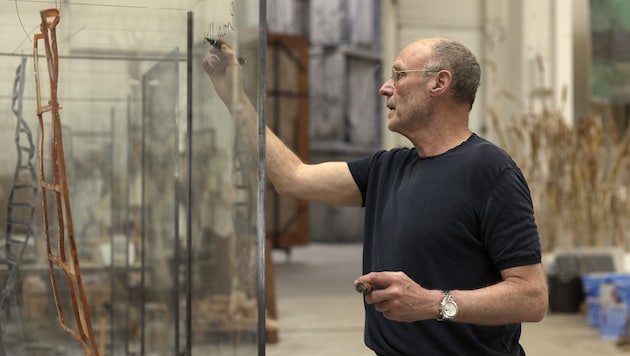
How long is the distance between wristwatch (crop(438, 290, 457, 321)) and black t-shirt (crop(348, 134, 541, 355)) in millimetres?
145

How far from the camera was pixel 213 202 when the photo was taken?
2.74 m

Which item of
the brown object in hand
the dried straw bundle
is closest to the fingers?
the brown object in hand

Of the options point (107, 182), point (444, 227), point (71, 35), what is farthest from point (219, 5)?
point (107, 182)

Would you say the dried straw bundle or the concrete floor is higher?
the dried straw bundle

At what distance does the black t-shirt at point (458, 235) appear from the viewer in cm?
176

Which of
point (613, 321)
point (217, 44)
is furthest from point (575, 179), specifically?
point (217, 44)

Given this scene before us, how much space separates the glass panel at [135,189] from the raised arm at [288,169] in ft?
0.16

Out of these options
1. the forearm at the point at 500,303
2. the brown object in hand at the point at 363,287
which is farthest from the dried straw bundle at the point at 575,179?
the brown object in hand at the point at 363,287

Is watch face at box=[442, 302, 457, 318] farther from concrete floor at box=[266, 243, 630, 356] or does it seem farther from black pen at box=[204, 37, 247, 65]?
concrete floor at box=[266, 243, 630, 356]

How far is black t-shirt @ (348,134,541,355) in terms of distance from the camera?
1.76m

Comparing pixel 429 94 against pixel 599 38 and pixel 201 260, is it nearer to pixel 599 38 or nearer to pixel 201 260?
pixel 201 260

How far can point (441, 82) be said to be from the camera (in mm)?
1897

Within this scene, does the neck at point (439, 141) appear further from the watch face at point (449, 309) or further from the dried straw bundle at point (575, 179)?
the dried straw bundle at point (575, 179)

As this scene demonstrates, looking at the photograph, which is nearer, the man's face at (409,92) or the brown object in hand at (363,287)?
the brown object in hand at (363,287)
